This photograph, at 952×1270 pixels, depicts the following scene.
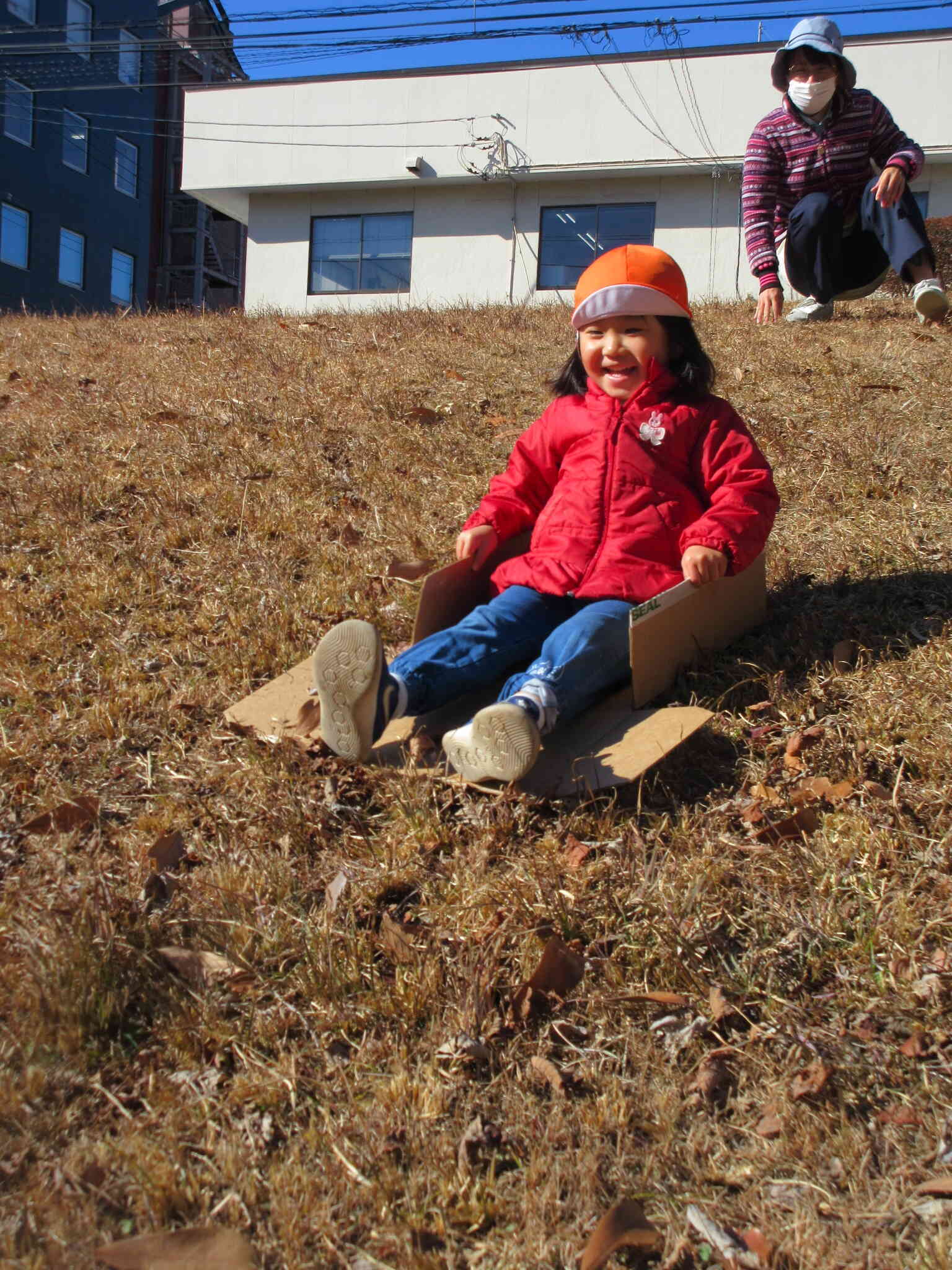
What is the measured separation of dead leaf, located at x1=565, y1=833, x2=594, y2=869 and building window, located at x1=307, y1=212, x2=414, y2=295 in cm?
1820

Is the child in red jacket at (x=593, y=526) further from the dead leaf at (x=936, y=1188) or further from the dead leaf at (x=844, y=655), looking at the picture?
the dead leaf at (x=936, y=1188)

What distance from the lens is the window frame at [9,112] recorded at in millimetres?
29734

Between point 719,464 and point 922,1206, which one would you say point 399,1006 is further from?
point 719,464

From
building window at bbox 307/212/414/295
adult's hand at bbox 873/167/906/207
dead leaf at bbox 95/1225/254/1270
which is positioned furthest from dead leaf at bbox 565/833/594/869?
building window at bbox 307/212/414/295

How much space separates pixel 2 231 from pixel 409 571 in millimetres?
30124

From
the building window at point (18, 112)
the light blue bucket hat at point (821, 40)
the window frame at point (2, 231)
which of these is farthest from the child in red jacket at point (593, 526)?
the building window at point (18, 112)

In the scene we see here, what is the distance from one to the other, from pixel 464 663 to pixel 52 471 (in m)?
3.05

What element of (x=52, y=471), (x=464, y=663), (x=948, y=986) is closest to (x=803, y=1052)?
(x=948, y=986)

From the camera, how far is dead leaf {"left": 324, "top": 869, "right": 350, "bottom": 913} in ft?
7.81

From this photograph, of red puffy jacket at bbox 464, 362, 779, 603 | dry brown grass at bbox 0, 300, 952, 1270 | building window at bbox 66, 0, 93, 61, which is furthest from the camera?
building window at bbox 66, 0, 93, 61

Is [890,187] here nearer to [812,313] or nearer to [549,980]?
[812,313]

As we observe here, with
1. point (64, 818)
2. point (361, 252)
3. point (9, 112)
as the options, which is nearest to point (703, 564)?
point (64, 818)

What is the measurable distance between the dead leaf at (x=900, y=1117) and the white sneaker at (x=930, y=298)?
4.86 m

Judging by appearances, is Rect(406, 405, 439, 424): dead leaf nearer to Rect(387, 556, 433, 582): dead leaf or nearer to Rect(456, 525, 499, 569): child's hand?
Rect(387, 556, 433, 582): dead leaf
